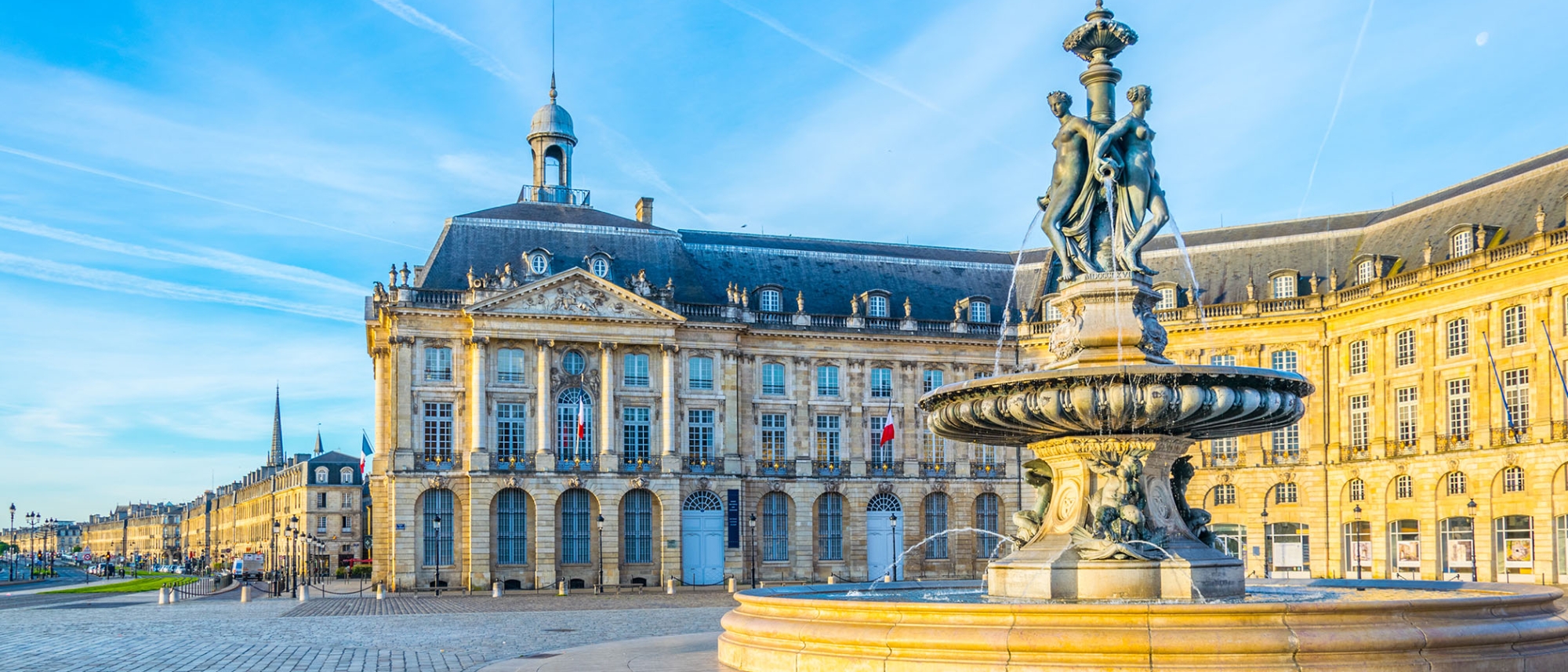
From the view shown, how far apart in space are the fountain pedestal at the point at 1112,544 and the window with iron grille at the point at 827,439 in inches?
1618

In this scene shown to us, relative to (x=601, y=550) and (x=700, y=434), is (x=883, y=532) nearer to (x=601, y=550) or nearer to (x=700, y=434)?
(x=700, y=434)

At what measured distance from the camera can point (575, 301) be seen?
173 ft

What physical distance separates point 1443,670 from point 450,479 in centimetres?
4411

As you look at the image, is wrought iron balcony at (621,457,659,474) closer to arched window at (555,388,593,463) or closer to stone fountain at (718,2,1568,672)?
arched window at (555,388,593,463)

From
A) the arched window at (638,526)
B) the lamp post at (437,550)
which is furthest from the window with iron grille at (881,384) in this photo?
the lamp post at (437,550)

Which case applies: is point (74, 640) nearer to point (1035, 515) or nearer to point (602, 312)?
point (1035, 515)

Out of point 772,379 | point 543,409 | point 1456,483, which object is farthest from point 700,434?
point 1456,483

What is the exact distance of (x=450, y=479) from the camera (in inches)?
2051

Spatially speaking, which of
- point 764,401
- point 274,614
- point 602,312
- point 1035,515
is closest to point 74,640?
point 274,614

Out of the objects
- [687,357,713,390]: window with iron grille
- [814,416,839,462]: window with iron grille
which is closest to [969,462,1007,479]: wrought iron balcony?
[814,416,839,462]: window with iron grille

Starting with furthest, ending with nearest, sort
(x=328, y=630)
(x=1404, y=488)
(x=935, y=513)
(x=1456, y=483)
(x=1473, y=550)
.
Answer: (x=935, y=513) < (x=1404, y=488) < (x=1456, y=483) < (x=1473, y=550) < (x=328, y=630)

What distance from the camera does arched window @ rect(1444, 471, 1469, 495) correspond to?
47844mm

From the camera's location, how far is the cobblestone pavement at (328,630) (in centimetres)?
2078

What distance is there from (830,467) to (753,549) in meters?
5.18
